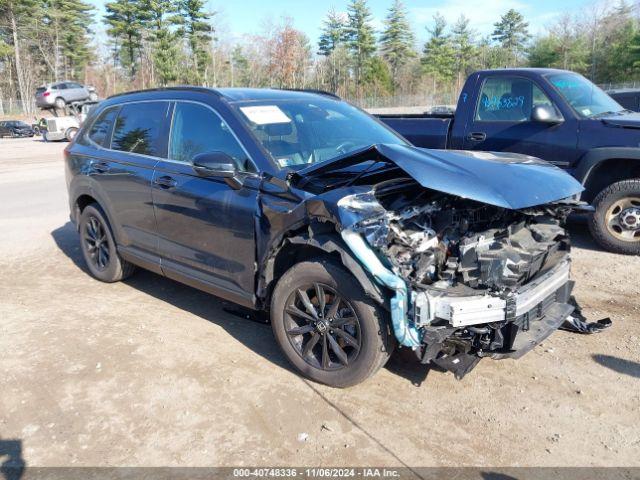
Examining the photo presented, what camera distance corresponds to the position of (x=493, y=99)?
22.5ft

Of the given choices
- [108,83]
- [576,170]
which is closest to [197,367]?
[576,170]

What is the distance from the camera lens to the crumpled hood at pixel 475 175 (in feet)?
10.1

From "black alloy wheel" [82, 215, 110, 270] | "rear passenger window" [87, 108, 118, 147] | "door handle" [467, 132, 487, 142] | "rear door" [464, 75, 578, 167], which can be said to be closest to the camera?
"rear passenger window" [87, 108, 118, 147]

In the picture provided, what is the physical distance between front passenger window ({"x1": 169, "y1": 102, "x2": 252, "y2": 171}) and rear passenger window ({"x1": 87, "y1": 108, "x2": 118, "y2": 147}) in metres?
1.26

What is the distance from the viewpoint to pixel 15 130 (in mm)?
36844

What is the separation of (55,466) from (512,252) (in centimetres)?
292

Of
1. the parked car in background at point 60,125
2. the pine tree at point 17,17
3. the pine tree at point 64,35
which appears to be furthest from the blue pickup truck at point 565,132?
the pine tree at point 64,35

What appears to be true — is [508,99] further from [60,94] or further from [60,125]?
[60,94]

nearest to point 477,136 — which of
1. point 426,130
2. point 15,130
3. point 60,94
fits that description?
point 426,130

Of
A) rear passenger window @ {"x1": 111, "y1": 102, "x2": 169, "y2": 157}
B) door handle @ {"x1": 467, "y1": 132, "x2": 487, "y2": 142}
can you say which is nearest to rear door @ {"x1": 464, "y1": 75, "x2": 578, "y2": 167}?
door handle @ {"x1": 467, "y1": 132, "x2": 487, "y2": 142}

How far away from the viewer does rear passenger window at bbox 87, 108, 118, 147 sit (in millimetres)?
5426

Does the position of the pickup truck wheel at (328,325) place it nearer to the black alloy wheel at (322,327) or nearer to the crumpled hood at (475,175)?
the black alloy wheel at (322,327)

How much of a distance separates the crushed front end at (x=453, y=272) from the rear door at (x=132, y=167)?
2.22 m

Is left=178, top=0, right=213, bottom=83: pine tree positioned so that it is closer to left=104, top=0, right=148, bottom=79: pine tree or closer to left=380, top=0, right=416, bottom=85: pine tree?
left=104, top=0, right=148, bottom=79: pine tree
